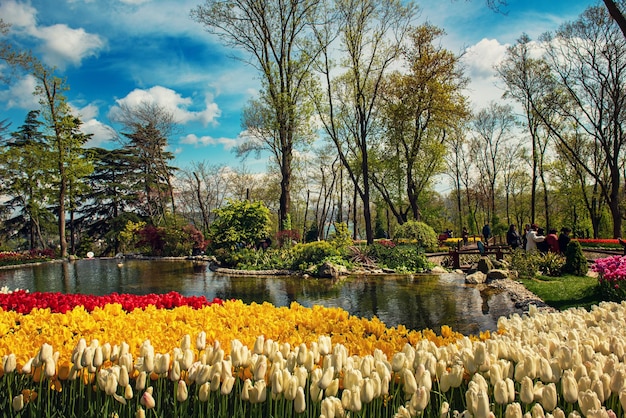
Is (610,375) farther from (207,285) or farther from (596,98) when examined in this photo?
(596,98)

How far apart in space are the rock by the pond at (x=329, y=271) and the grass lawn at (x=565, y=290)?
17.3 ft

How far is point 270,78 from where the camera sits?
23.1 metres

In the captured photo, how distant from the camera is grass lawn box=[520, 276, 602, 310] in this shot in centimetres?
803

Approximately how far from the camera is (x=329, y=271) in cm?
1376

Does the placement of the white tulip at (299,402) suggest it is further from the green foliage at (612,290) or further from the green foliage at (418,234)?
the green foliage at (418,234)

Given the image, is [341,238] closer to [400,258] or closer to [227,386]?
[400,258]

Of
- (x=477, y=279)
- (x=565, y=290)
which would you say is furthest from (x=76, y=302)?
(x=477, y=279)

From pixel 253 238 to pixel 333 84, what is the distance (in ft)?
43.5

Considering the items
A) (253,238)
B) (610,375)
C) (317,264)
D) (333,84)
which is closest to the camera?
(610,375)

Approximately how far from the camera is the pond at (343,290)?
7.88m

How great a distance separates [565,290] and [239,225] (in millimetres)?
12537

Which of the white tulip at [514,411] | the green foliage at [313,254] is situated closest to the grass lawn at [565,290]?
the green foliage at [313,254]

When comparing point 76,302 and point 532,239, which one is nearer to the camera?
point 76,302

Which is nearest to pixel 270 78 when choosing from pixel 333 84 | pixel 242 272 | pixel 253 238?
pixel 333 84
